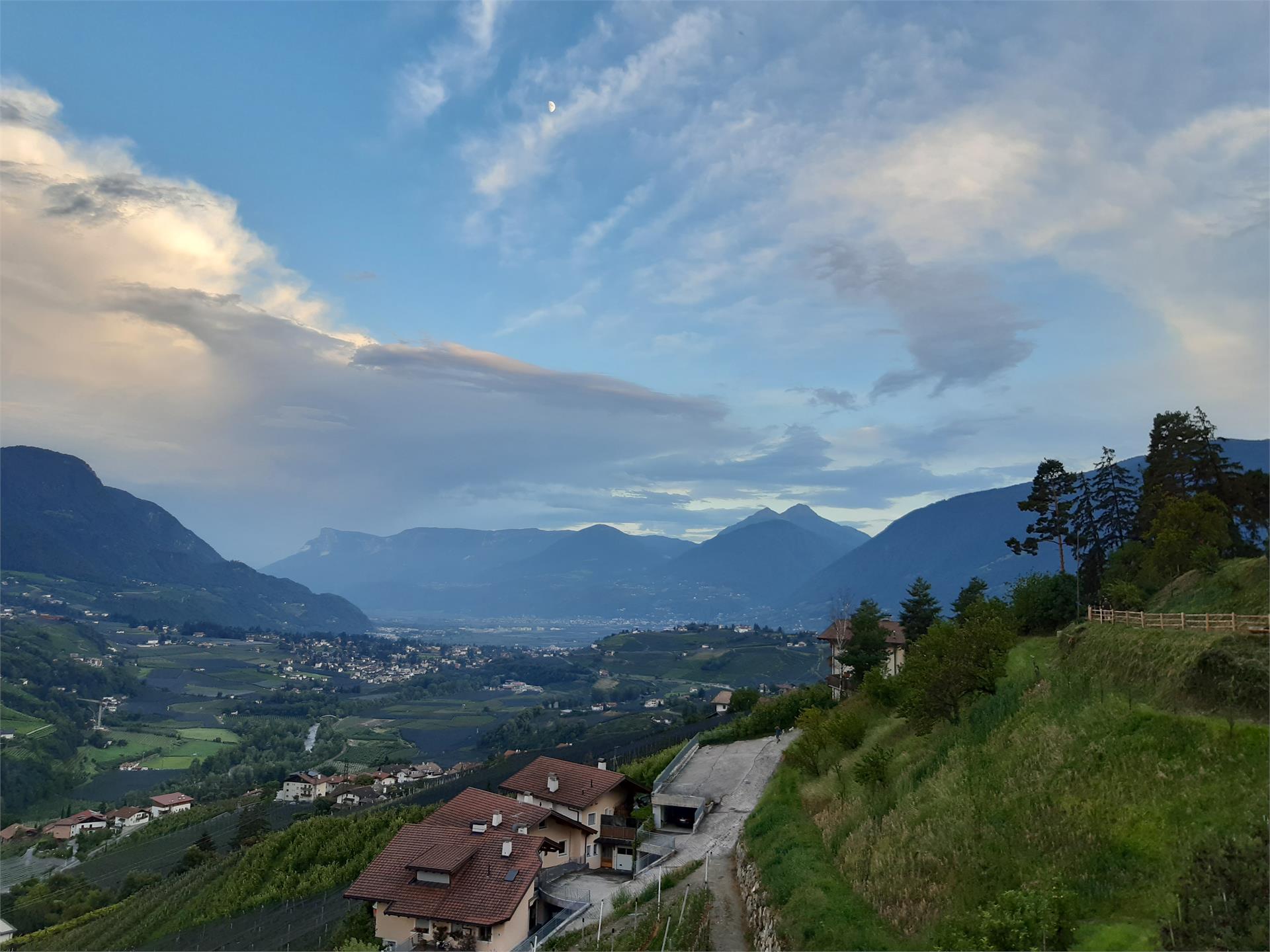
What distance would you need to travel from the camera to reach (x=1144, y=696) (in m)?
23.4

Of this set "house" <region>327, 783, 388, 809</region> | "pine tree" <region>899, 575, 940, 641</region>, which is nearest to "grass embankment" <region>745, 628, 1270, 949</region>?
"pine tree" <region>899, 575, 940, 641</region>

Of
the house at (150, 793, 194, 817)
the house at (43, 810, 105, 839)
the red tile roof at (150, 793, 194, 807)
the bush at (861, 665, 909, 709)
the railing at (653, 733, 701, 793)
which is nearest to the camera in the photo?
the bush at (861, 665, 909, 709)

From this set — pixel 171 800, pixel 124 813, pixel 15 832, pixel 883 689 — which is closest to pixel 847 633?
pixel 883 689

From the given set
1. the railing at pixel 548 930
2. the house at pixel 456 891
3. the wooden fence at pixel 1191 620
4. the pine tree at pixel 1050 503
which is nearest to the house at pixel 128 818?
the house at pixel 456 891

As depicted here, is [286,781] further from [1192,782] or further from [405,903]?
[1192,782]

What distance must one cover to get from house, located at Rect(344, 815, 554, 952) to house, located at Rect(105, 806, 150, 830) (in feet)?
323

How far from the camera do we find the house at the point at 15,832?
356 ft

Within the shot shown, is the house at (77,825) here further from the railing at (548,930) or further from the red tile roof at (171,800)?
the railing at (548,930)

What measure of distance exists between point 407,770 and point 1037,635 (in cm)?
10784

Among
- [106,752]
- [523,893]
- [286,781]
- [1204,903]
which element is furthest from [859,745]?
[106,752]

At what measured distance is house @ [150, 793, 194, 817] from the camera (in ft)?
373

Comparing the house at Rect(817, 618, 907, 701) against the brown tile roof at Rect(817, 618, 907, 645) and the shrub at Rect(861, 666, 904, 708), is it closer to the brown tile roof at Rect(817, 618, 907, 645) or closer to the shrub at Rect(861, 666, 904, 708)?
the brown tile roof at Rect(817, 618, 907, 645)

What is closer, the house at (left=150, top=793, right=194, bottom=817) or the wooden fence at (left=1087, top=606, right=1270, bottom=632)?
the wooden fence at (left=1087, top=606, right=1270, bottom=632)

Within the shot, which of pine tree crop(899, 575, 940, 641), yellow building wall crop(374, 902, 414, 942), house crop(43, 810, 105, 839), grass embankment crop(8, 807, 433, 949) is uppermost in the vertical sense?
pine tree crop(899, 575, 940, 641)
